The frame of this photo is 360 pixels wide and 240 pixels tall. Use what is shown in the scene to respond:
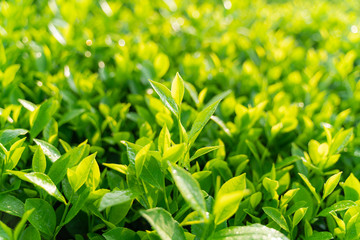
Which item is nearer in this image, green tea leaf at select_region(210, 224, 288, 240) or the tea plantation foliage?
green tea leaf at select_region(210, 224, 288, 240)

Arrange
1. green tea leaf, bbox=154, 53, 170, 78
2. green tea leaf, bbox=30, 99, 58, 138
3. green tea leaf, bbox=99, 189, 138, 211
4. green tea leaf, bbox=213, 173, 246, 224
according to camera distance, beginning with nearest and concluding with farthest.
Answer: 1. green tea leaf, bbox=213, 173, 246, 224
2. green tea leaf, bbox=99, 189, 138, 211
3. green tea leaf, bbox=30, 99, 58, 138
4. green tea leaf, bbox=154, 53, 170, 78

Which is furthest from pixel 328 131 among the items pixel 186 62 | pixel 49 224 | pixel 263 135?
pixel 49 224

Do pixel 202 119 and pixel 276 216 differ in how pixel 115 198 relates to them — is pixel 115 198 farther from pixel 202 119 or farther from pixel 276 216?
pixel 276 216

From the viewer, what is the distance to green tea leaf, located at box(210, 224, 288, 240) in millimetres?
A: 1058

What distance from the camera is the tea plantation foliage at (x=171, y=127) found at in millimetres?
1296

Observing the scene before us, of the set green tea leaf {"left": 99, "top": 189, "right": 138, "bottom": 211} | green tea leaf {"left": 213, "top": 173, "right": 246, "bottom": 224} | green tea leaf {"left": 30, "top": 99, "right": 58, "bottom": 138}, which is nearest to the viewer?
green tea leaf {"left": 213, "top": 173, "right": 246, "bottom": 224}

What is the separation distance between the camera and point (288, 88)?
241cm

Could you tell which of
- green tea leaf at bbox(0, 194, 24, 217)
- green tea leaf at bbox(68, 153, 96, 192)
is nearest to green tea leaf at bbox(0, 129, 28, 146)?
green tea leaf at bbox(0, 194, 24, 217)

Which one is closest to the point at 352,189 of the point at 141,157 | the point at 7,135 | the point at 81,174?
the point at 141,157

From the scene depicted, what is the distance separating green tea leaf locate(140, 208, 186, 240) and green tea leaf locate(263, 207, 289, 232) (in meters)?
0.38

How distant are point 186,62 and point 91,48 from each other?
689mm

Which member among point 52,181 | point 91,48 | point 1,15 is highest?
point 1,15

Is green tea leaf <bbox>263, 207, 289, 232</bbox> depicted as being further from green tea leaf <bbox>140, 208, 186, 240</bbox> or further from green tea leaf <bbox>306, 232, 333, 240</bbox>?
green tea leaf <bbox>140, 208, 186, 240</bbox>

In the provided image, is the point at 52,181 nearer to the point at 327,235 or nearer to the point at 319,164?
the point at 327,235
